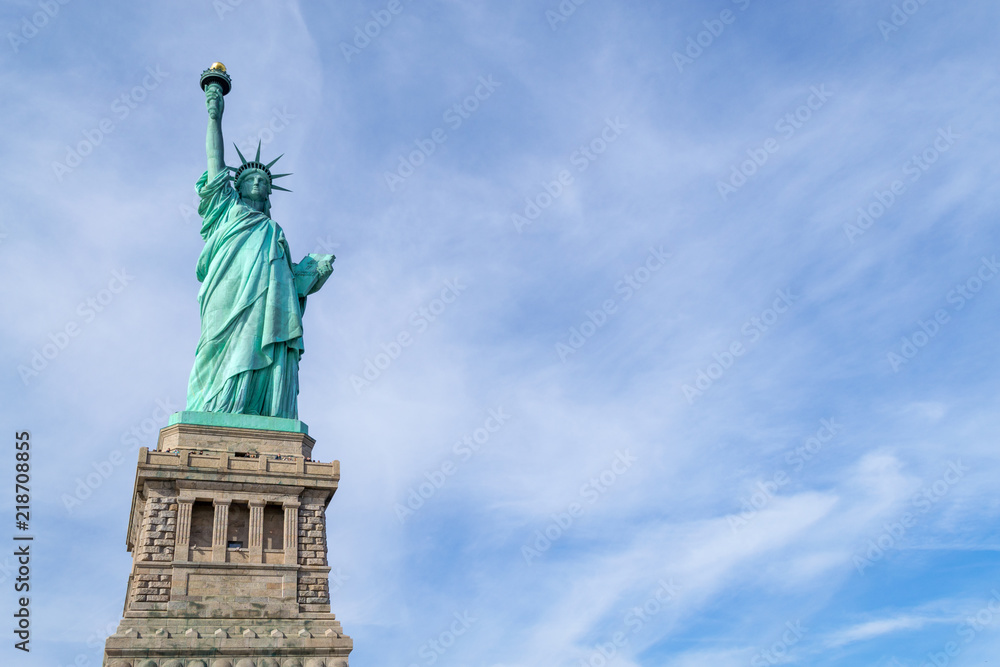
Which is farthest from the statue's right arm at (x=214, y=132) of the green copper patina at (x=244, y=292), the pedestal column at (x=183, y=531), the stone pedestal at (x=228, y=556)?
the pedestal column at (x=183, y=531)

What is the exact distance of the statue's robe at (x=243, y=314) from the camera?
95.9ft

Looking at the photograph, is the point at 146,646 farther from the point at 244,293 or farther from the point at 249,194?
the point at 249,194

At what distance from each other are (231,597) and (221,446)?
14.9 feet

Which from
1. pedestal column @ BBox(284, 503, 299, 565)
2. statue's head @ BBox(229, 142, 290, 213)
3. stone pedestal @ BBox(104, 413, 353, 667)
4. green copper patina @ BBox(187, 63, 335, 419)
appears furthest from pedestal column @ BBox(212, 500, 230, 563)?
statue's head @ BBox(229, 142, 290, 213)

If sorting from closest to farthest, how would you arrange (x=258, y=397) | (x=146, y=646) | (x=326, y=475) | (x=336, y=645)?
(x=146, y=646)
(x=336, y=645)
(x=326, y=475)
(x=258, y=397)

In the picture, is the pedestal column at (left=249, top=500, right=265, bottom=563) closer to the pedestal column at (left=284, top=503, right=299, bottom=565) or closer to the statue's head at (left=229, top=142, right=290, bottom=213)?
the pedestal column at (left=284, top=503, right=299, bottom=565)

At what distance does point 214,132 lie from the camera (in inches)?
1294

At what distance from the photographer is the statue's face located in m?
33.2

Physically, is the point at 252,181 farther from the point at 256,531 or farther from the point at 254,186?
the point at 256,531

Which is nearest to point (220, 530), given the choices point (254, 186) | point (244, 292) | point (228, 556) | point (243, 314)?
point (228, 556)

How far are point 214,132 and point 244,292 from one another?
630 centimetres

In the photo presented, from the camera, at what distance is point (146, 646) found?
23.2 meters

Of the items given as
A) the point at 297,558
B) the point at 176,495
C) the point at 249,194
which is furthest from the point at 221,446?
the point at 249,194

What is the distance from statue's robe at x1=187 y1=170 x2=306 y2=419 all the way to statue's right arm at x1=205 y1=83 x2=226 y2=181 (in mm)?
375
